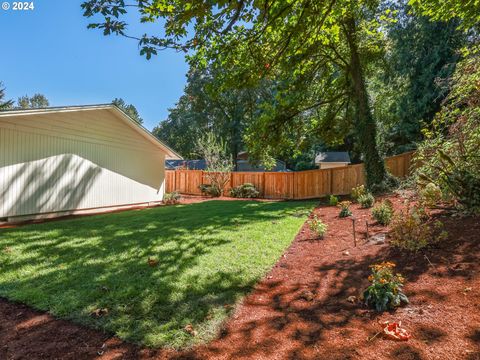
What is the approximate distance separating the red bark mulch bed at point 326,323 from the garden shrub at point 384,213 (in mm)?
1754

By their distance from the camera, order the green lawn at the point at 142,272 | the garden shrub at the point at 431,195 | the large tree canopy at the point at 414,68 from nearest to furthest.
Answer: the green lawn at the point at 142,272, the garden shrub at the point at 431,195, the large tree canopy at the point at 414,68

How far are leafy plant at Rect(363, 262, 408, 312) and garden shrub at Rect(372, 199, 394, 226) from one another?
309 centimetres

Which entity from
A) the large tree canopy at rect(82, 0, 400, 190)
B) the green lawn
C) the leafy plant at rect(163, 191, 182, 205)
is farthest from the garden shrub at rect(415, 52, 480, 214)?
the leafy plant at rect(163, 191, 182, 205)

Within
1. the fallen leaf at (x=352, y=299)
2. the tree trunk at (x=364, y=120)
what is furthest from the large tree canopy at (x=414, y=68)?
the fallen leaf at (x=352, y=299)

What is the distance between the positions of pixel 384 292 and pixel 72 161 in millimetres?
9918

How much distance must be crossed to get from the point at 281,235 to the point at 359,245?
1621 millimetres

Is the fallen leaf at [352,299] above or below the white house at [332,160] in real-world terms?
below

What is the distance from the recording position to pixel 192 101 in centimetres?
3194

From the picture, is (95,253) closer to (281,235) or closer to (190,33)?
(281,235)

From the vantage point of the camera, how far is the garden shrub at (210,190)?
16.3 meters

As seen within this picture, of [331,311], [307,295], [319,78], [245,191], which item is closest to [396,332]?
[331,311]

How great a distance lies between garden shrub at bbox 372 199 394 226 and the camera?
5694 mm

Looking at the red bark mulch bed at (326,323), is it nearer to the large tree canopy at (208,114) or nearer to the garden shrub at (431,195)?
the garden shrub at (431,195)

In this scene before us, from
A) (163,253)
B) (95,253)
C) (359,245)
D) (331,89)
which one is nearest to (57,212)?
(95,253)
